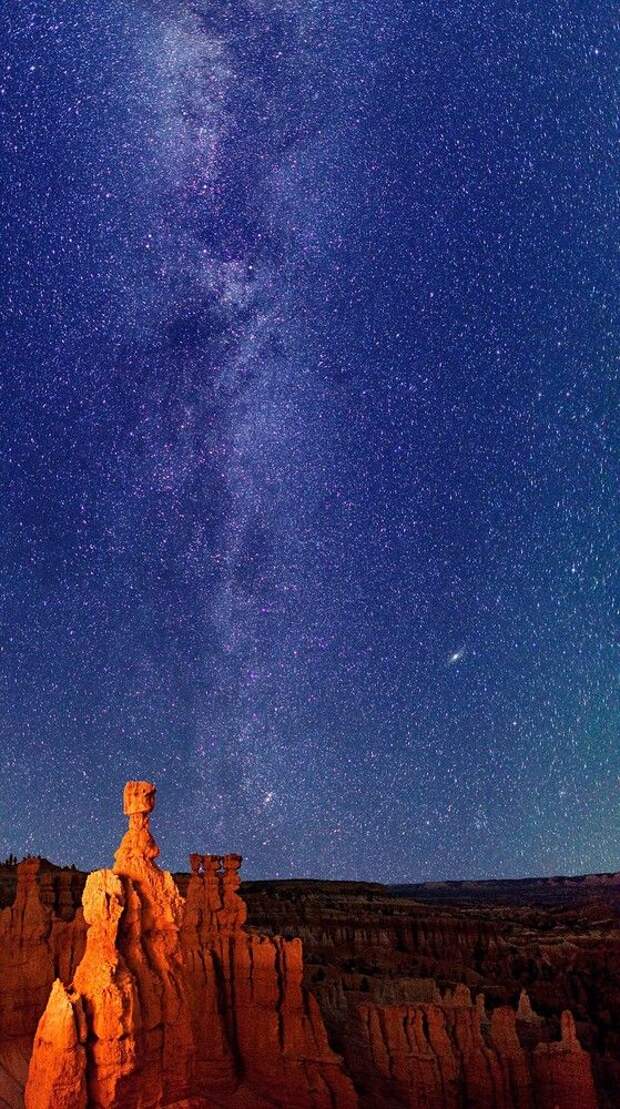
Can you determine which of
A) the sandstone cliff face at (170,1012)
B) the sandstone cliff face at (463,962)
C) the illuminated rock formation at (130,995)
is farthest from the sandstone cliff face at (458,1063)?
the illuminated rock formation at (130,995)

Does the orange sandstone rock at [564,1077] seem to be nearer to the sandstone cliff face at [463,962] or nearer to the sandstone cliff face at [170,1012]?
the sandstone cliff face at [463,962]

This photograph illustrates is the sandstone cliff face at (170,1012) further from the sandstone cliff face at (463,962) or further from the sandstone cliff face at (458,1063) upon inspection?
the sandstone cliff face at (463,962)

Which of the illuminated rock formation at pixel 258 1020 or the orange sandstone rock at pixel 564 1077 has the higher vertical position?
the illuminated rock formation at pixel 258 1020

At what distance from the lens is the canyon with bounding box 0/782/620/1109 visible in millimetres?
15422

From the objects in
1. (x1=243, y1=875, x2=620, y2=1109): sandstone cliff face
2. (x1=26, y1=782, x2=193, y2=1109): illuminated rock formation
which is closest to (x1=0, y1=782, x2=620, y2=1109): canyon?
(x1=26, y1=782, x2=193, y2=1109): illuminated rock formation

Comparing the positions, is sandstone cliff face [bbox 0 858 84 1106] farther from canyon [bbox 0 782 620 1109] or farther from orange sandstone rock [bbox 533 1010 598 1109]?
orange sandstone rock [bbox 533 1010 598 1109]

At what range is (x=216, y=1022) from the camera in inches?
887

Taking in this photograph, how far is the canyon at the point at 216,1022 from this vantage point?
50.6 ft

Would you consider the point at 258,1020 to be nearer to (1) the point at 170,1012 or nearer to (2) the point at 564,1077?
(1) the point at 170,1012

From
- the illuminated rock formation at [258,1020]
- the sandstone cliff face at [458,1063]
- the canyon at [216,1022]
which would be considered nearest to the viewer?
the canyon at [216,1022]

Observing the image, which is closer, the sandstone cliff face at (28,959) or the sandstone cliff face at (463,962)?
the sandstone cliff face at (28,959)

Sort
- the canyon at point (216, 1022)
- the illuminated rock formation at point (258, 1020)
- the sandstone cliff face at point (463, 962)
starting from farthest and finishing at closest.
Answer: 1. the sandstone cliff face at point (463, 962)
2. the illuminated rock formation at point (258, 1020)
3. the canyon at point (216, 1022)

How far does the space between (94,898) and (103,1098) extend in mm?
3502

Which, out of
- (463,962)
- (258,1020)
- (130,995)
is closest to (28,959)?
(258,1020)
